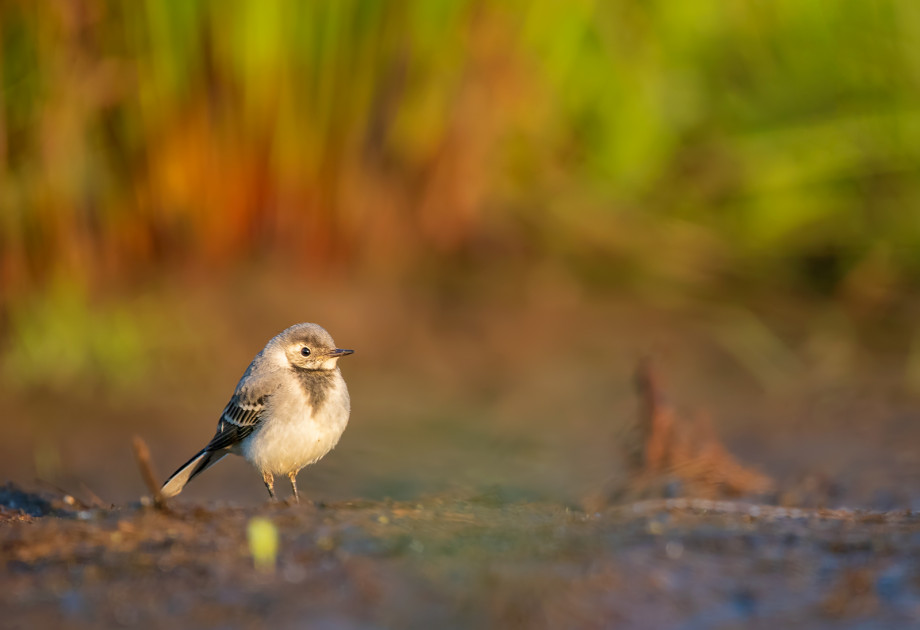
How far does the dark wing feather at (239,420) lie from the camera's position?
3.75 m

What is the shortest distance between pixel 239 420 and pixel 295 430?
0.99ft

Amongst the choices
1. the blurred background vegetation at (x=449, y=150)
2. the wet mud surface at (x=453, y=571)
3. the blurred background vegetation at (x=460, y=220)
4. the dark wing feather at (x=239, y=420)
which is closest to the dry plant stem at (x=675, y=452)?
the blurred background vegetation at (x=460, y=220)

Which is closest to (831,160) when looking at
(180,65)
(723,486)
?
(723,486)

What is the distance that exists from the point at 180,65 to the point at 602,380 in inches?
112

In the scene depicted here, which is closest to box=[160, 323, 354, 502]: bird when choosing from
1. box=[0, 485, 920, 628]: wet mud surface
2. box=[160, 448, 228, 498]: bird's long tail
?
box=[160, 448, 228, 498]: bird's long tail

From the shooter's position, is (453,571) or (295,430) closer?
(453,571)

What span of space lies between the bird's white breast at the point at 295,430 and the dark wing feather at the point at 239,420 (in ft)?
0.14

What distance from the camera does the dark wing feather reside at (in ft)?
12.3

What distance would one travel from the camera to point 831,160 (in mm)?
7020

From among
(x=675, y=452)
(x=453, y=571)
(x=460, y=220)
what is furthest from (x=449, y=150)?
(x=453, y=571)

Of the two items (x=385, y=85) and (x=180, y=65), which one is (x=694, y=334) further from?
(x=180, y=65)

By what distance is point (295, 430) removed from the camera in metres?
3.59

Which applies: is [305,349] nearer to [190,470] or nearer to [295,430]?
[295,430]

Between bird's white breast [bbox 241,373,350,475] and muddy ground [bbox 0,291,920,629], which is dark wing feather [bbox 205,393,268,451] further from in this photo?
muddy ground [bbox 0,291,920,629]
